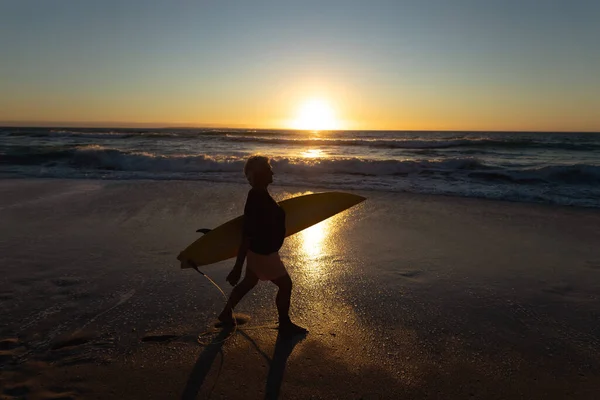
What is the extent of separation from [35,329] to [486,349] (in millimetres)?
3148

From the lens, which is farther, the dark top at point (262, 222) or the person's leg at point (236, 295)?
the person's leg at point (236, 295)

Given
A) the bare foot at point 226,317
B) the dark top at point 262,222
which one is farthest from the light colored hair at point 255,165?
the bare foot at point 226,317

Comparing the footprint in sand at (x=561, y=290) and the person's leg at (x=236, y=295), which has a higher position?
the person's leg at (x=236, y=295)

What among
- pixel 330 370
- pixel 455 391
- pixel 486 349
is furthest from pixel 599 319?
pixel 330 370

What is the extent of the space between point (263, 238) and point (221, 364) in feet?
2.82

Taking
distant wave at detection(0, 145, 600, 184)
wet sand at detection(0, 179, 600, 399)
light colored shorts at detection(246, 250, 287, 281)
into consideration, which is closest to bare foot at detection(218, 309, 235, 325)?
wet sand at detection(0, 179, 600, 399)

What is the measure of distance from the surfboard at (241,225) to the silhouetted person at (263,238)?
1.52 feet

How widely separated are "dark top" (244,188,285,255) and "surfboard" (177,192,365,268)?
47cm

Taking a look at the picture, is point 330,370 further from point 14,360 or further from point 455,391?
point 14,360

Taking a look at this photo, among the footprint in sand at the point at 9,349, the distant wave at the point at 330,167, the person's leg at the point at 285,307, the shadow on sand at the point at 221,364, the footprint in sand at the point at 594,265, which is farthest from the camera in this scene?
the distant wave at the point at 330,167

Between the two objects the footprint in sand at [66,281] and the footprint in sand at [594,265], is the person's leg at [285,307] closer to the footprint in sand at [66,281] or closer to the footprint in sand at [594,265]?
the footprint in sand at [66,281]

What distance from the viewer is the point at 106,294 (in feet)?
11.6

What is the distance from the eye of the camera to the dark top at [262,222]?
9.35ft

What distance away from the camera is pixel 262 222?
2863 millimetres
